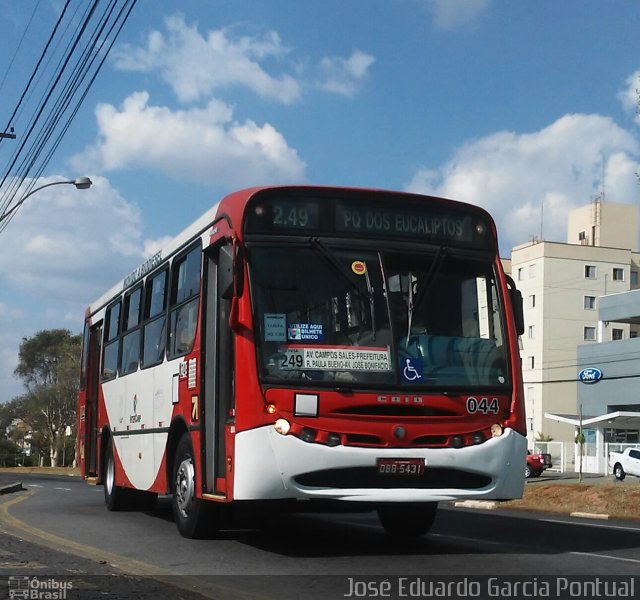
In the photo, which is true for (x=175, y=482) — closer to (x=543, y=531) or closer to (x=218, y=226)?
(x=218, y=226)

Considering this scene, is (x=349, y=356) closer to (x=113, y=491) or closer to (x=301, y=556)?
(x=301, y=556)

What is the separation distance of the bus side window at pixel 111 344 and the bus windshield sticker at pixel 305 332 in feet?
23.0

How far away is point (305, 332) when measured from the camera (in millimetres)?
9797

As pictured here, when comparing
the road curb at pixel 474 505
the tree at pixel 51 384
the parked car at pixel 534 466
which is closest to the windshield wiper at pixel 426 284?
the road curb at pixel 474 505

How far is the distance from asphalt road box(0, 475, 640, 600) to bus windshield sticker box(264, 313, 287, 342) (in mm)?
2026

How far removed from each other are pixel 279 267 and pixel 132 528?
4.77 metres

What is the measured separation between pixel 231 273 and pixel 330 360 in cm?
126

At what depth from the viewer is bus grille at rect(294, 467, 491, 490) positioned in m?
9.49

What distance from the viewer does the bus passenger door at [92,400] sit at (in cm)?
1831

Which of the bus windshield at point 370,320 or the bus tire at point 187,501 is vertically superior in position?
the bus windshield at point 370,320

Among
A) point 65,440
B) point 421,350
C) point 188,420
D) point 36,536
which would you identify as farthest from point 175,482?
point 65,440

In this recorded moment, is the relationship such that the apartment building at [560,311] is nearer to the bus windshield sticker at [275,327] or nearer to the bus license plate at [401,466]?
the bus license plate at [401,466]

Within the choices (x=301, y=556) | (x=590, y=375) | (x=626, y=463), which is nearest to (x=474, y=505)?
(x=301, y=556)

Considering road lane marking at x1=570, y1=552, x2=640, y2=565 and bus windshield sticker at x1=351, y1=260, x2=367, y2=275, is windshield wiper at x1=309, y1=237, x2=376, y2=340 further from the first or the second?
road lane marking at x1=570, y1=552, x2=640, y2=565
